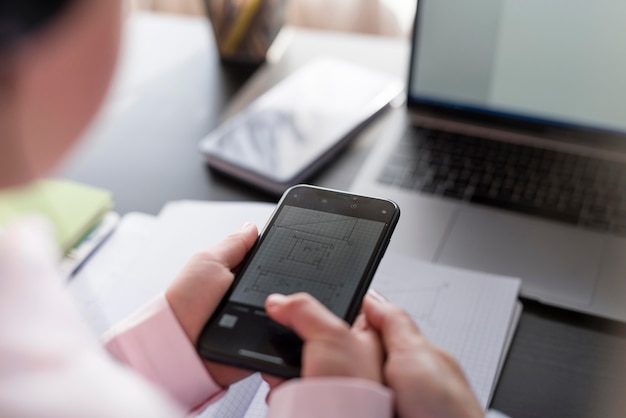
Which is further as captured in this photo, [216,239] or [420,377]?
[216,239]

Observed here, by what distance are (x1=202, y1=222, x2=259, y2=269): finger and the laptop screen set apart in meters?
0.36

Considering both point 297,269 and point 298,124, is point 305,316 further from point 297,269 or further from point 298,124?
point 298,124

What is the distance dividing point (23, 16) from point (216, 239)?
1.34 feet

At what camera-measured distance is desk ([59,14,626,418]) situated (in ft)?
1.73

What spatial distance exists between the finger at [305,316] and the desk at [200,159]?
153 millimetres

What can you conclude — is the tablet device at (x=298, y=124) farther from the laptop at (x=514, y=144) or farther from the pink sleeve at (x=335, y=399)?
the pink sleeve at (x=335, y=399)

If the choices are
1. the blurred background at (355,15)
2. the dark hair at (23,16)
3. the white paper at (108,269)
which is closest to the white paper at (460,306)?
the white paper at (108,269)

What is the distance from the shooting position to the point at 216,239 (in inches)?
25.3

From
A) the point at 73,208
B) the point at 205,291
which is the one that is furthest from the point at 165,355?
the point at 73,208

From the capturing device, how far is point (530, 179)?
2.39ft

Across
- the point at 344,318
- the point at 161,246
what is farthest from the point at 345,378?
the point at 161,246

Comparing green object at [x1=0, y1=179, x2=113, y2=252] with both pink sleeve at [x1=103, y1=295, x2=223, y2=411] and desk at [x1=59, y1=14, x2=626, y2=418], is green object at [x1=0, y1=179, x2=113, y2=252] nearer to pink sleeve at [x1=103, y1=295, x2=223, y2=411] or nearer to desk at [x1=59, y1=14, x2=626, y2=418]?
desk at [x1=59, y1=14, x2=626, y2=418]

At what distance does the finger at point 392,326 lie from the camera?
0.44 meters

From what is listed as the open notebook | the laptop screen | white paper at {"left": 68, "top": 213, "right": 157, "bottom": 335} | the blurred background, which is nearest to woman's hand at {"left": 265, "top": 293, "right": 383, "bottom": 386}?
the open notebook
